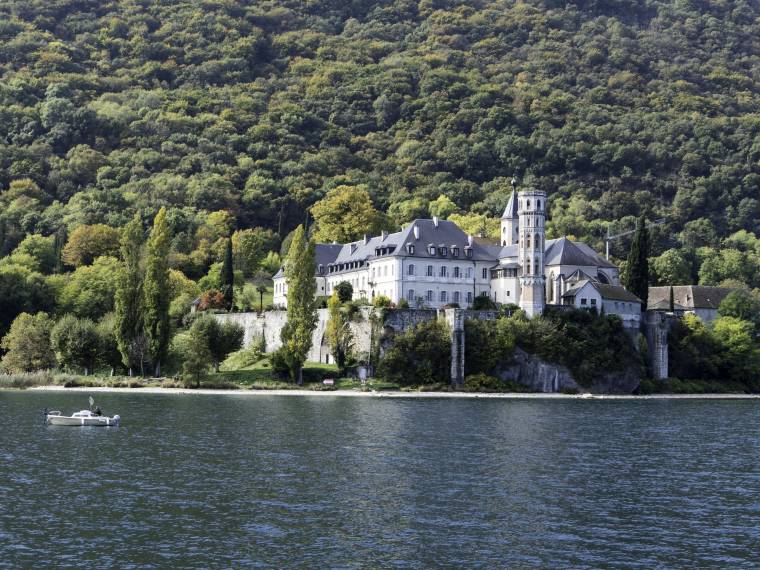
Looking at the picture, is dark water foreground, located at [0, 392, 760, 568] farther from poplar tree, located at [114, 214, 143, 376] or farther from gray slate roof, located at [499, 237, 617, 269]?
gray slate roof, located at [499, 237, 617, 269]

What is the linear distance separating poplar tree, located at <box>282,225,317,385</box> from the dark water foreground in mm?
20045

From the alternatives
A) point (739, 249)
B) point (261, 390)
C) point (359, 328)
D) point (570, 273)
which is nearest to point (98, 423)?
point (261, 390)

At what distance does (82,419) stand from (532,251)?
46.5m

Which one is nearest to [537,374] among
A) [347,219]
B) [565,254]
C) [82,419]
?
[565,254]

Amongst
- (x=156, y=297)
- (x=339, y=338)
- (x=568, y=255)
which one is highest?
(x=568, y=255)

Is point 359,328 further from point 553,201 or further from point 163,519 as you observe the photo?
point 553,201

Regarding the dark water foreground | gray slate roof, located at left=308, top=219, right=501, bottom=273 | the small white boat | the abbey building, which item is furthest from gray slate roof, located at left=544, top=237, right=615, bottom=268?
the small white boat

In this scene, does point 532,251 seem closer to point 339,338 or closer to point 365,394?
point 339,338

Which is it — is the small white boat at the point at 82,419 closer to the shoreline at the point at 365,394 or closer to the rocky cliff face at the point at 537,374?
the shoreline at the point at 365,394

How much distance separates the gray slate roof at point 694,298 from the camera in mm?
113875

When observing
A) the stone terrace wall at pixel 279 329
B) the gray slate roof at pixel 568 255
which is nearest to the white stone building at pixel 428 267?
the stone terrace wall at pixel 279 329

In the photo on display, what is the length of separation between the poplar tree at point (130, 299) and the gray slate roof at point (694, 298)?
174ft

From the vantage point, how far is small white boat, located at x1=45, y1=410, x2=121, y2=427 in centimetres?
6662

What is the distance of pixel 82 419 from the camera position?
6675 cm
